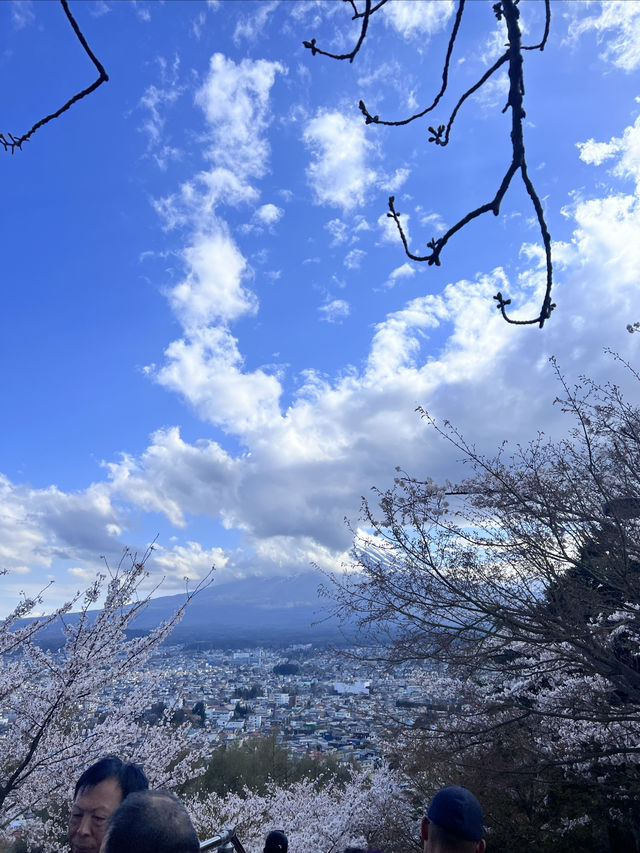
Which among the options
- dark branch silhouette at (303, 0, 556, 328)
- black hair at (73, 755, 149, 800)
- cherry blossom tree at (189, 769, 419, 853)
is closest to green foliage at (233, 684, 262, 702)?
cherry blossom tree at (189, 769, 419, 853)

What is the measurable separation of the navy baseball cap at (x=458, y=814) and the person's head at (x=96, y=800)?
4.20ft

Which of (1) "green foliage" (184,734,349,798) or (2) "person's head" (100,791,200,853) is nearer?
(2) "person's head" (100,791,200,853)

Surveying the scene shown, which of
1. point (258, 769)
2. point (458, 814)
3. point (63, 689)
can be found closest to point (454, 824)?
point (458, 814)

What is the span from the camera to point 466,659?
5.59 m

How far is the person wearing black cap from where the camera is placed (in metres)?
2.15

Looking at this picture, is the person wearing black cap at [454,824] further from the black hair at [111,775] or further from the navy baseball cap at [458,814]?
the black hair at [111,775]

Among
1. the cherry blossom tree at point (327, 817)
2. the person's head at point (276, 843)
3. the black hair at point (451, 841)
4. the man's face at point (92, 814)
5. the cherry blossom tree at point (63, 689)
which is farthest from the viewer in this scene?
the cherry blossom tree at point (327, 817)

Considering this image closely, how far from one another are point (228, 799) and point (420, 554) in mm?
19500

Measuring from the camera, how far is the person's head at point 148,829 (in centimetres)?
157

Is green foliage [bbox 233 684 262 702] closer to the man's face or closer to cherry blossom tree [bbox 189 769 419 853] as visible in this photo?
cherry blossom tree [bbox 189 769 419 853]

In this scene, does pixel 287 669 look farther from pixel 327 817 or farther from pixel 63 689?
pixel 63 689

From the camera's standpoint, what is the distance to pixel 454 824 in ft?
7.09

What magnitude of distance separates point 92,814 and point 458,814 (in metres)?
1.54

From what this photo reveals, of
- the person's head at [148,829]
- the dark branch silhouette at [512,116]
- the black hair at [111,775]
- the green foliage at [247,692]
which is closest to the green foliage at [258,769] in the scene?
the green foliage at [247,692]
